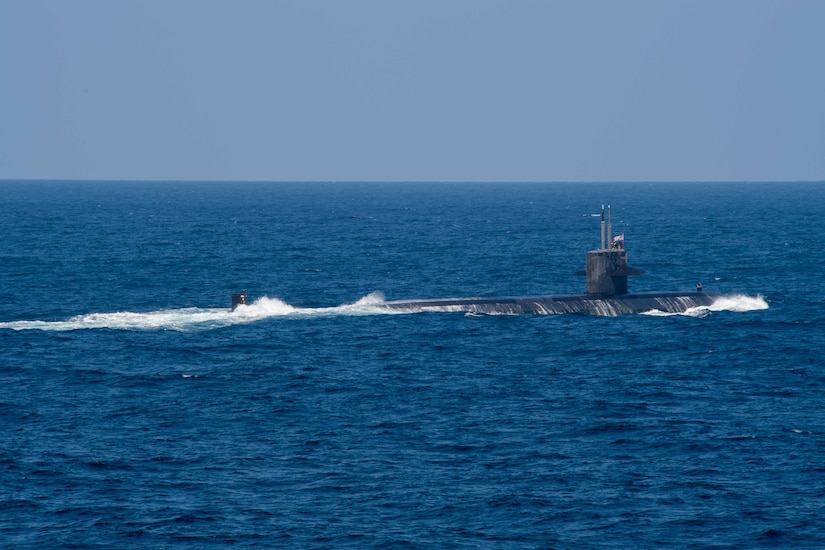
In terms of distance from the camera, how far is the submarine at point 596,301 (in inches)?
2825

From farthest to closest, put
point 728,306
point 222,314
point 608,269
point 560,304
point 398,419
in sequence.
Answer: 1. point 728,306
2. point 560,304
3. point 608,269
4. point 222,314
5. point 398,419

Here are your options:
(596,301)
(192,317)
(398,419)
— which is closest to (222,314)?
(192,317)

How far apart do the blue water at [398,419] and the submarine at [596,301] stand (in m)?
1.29

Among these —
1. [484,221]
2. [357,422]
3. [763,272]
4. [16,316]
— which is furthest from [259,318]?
[484,221]

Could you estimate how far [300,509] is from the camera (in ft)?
119

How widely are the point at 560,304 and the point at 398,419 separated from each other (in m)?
28.1

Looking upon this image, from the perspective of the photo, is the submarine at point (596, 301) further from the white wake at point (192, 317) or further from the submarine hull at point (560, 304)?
the white wake at point (192, 317)

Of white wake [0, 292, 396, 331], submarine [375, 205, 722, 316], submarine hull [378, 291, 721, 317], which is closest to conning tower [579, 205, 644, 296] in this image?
submarine [375, 205, 722, 316]

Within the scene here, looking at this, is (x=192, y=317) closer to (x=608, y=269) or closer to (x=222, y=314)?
(x=222, y=314)

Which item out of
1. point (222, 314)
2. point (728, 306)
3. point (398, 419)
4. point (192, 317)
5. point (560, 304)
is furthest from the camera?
point (728, 306)

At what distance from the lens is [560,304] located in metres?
72.6

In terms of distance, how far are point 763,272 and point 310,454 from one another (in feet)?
216

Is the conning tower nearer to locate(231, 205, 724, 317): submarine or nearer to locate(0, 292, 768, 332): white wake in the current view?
locate(231, 205, 724, 317): submarine

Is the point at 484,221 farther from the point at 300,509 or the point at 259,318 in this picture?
the point at 300,509
